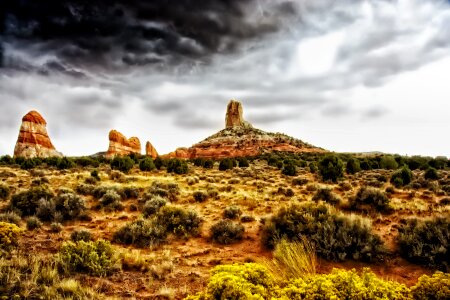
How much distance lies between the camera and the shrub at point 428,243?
7.39 metres

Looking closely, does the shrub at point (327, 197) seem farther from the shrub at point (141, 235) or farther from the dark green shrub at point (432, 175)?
the dark green shrub at point (432, 175)

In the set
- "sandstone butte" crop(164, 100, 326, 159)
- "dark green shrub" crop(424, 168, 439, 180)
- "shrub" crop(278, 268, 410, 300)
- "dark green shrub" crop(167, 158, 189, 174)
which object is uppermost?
"sandstone butte" crop(164, 100, 326, 159)

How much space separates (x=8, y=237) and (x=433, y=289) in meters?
9.67

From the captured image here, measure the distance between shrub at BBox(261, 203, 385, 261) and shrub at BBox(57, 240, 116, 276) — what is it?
15.2 ft

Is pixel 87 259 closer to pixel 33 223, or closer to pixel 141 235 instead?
pixel 141 235

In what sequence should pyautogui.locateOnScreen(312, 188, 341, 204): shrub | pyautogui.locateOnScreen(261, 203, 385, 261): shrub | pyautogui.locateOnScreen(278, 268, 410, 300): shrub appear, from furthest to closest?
pyautogui.locateOnScreen(312, 188, 341, 204): shrub < pyautogui.locateOnScreen(261, 203, 385, 261): shrub < pyautogui.locateOnScreen(278, 268, 410, 300): shrub

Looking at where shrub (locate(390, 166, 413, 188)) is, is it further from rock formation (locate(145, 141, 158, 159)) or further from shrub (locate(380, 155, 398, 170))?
rock formation (locate(145, 141, 158, 159))

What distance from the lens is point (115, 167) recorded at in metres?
32.9

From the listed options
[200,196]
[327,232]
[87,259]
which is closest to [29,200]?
[200,196]

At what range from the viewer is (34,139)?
81.2 meters

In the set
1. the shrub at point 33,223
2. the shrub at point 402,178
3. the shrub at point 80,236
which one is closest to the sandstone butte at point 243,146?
the shrub at point 402,178

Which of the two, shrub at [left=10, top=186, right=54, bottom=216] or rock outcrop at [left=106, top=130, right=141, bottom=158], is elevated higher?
rock outcrop at [left=106, top=130, right=141, bottom=158]

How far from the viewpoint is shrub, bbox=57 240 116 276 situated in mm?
6824

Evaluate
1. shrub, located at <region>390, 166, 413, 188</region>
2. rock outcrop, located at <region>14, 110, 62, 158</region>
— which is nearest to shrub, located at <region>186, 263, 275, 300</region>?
shrub, located at <region>390, 166, 413, 188</region>
